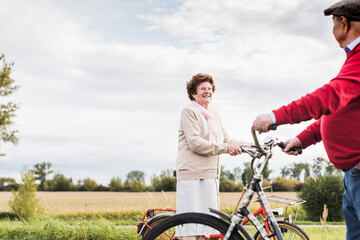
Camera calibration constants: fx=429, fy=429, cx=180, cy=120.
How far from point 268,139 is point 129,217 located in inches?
378

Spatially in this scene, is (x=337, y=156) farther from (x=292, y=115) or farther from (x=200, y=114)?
(x=200, y=114)

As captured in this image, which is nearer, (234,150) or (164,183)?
(234,150)

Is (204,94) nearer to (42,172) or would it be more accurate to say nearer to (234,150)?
(234,150)

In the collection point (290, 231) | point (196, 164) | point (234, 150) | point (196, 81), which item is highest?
point (196, 81)

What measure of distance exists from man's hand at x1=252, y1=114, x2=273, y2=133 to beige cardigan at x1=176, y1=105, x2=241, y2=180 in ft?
6.58

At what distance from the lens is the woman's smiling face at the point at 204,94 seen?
4.67 metres

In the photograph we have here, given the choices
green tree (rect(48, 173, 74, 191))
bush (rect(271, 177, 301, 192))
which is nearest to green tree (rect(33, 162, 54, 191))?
green tree (rect(48, 173, 74, 191))

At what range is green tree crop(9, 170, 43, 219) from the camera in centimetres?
1332

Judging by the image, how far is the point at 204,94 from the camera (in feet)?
15.4

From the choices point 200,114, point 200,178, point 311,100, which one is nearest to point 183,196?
point 200,178

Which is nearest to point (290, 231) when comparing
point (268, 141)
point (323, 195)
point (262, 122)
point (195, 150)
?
point (195, 150)

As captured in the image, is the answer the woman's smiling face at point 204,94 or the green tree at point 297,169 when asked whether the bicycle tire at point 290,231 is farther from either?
the green tree at point 297,169

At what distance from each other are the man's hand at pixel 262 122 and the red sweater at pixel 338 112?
0.05 metres

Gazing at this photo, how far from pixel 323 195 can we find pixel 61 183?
53.0 feet
